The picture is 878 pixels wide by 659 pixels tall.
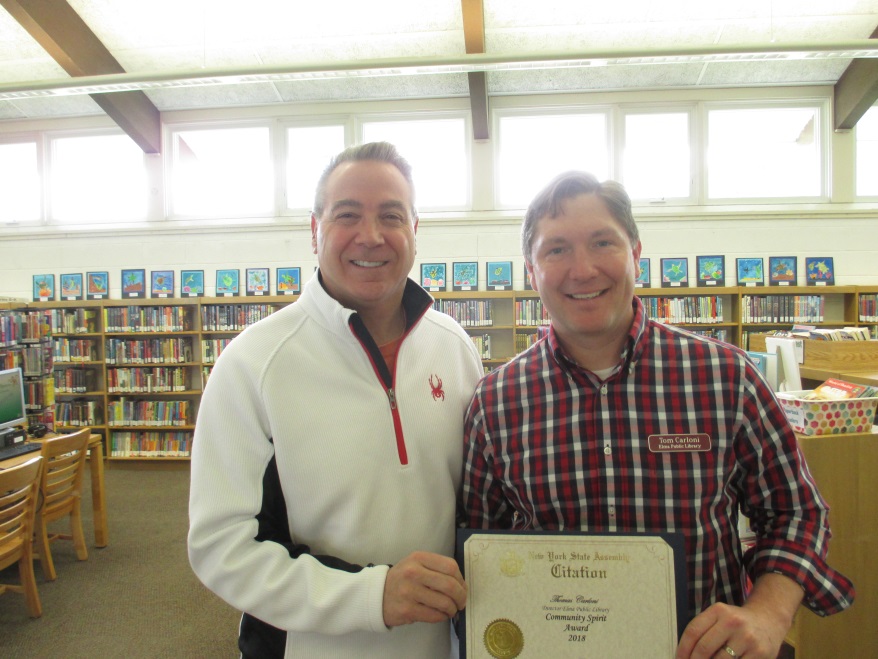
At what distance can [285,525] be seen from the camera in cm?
108

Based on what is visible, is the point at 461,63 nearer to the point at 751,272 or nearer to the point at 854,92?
the point at 751,272

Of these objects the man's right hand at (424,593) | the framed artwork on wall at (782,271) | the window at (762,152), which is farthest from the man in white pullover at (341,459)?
the window at (762,152)

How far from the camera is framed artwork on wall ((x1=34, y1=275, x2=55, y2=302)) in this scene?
6340 mm

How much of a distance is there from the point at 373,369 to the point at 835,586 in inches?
42.9

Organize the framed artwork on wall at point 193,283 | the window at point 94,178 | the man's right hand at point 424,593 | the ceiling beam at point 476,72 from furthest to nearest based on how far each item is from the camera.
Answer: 1. the window at point 94,178
2. the framed artwork on wall at point 193,283
3. the ceiling beam at point 476,72
4. the man's right hand at point 424,593

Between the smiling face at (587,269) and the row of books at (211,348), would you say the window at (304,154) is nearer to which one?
the row of books at (211,348)

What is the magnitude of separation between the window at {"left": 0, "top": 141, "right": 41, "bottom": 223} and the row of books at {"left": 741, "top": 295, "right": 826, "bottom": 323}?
363 inches

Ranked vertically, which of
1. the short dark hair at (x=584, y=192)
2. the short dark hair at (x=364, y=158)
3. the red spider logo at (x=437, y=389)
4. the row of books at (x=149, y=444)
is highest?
the short dark hair at (x=364, y=158)

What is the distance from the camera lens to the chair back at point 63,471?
3.12 metres

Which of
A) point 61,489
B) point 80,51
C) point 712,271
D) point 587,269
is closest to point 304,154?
point 80,51

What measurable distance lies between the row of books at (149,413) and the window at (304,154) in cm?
291

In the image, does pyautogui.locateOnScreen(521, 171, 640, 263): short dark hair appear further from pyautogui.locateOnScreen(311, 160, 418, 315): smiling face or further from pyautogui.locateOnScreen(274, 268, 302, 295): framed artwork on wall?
pyautogui.locateOnScreen(274, 268, 302, 295): framed artwork on wall

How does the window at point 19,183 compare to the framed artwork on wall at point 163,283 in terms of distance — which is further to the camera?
the window at point 19,183

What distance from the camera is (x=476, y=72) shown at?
5.41 metres
